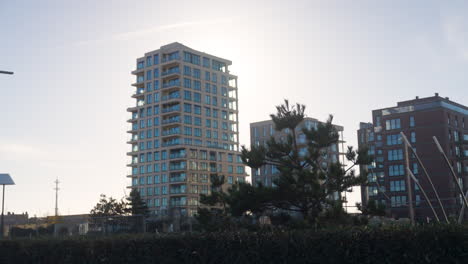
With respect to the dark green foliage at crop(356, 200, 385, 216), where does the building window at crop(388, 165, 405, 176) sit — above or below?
above

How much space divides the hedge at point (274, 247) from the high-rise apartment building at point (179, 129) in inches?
3155

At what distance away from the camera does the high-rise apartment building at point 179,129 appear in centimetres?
10469

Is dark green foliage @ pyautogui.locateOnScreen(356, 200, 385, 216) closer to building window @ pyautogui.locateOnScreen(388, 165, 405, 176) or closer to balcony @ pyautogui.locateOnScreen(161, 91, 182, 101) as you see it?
building window @ pyautogui.locateOnScreen(388, 165, 405, 176)

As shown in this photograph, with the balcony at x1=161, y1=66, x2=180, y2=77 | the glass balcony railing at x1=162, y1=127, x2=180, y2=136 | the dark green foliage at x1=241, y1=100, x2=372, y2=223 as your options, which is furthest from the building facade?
the dark green foliage at x1=241, y1=100, x2=372, y2=223

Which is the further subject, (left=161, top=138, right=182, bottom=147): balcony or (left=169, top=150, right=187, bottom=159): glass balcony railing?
(left=161, top=138, right=182, bottom=147): balcony

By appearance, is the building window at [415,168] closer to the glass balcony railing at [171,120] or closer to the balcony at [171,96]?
the glass balcony railing at [171,120]

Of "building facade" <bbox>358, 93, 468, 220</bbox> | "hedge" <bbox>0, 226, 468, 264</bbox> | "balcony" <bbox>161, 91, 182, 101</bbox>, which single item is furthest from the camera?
"balcony" <bbox>161, 91, 182, 101</bbox>

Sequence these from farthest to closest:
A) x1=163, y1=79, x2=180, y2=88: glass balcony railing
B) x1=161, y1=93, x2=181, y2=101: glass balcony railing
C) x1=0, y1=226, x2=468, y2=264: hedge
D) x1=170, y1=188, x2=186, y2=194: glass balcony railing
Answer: x1=163, y1=79, x2=180, y2=88: glass balcony railing < x1=161, y1=93, x2=181, y2=101: glass balcony railing < x1=170, y1=188, x2=186, y2=194: glass balcony railing < x1=0, y1=226, x2=468, y2=264: hedge

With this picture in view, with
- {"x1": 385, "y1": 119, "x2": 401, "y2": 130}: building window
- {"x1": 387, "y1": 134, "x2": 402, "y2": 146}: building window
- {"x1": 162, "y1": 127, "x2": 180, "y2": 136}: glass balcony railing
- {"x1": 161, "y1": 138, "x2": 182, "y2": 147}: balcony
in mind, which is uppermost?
{"x1": 162, "y1": 127, "x2": 180, "y2": 136}: glass balcony railing

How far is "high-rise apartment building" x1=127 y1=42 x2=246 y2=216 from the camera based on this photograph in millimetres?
104688

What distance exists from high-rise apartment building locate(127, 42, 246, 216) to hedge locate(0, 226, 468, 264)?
3155 inches

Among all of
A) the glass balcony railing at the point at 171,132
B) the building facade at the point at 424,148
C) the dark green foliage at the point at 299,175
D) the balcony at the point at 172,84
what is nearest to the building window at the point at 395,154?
the building facade at the point at 424,148

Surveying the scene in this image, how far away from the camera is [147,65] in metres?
113

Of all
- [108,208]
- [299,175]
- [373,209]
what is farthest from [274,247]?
[108,208]
